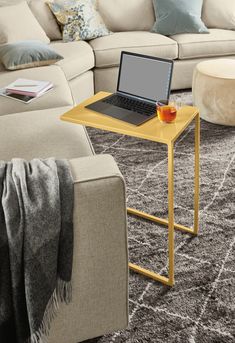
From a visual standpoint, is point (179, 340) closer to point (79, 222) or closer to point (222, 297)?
point (222, 297)

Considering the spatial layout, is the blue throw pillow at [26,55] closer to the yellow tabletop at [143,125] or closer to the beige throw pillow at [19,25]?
the beige throw pillow at [19,25]

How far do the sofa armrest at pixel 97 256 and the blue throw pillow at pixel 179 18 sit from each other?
2865 millimetres

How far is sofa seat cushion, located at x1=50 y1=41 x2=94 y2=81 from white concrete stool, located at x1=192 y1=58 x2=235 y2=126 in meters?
0.86

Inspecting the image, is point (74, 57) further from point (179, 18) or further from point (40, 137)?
point (40, 137)

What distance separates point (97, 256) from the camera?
158cm

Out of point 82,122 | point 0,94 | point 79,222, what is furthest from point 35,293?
point 0,94

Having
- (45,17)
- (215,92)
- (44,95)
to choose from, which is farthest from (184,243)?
(45,17)

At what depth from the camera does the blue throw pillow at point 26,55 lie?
333 cm

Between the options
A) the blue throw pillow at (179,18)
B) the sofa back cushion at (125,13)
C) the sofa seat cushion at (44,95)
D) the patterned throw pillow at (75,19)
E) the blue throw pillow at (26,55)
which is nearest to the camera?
the sofa seat cushion at (44,95)

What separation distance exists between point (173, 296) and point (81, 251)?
2.13ft

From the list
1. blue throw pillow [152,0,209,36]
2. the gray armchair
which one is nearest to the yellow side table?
the gray armchair

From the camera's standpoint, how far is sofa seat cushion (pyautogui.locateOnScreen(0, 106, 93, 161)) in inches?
88.5

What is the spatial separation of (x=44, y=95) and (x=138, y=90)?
79cm

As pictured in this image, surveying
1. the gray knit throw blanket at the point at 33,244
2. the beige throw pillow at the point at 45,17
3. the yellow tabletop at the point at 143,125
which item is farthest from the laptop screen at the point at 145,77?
the beige throw pillow at the point at 45,17
